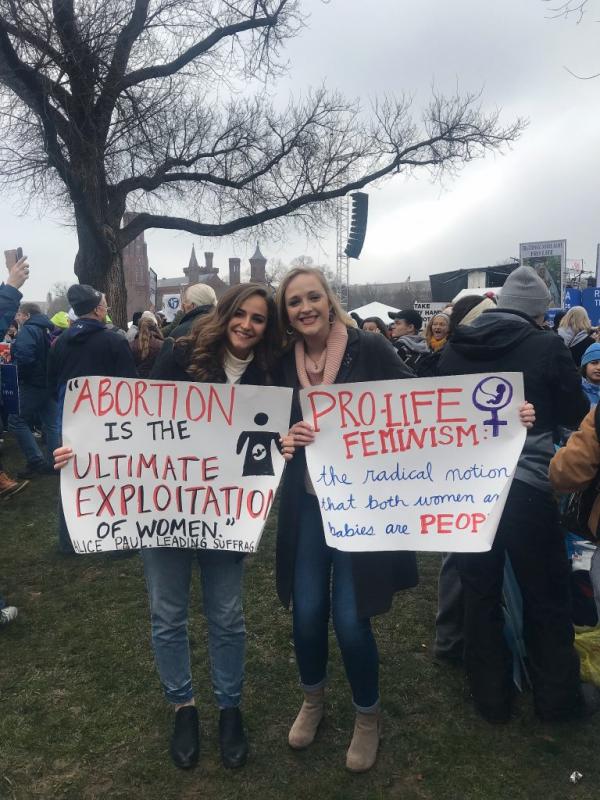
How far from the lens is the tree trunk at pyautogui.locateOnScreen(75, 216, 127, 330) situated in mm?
11990

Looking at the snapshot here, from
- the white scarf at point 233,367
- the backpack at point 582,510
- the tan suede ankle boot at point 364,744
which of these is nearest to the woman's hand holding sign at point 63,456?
the white scarf at point 233,367

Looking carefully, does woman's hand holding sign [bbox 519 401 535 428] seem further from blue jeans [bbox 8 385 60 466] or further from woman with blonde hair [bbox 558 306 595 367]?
blue jeans [bbox 8 385 60 466]

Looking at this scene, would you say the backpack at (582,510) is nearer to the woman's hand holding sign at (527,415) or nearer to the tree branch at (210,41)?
the woman's hand holding sign at (527,415)

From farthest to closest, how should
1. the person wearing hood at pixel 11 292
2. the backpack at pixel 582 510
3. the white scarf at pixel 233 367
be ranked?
the person wearing hood at pixel 11 292, the white scarf at pixel 233 367, the backpack at pixel 582 510

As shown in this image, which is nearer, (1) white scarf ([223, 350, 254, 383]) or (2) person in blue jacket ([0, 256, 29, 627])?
(1) white scarf ([223, 350, 254, 383])

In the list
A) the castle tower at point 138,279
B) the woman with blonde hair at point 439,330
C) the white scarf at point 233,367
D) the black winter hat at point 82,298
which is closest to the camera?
the white scarf at point 233,367

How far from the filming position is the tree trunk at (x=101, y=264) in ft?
39.3

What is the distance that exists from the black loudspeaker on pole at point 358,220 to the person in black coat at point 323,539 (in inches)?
523

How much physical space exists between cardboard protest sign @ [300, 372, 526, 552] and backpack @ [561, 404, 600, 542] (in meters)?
0.23

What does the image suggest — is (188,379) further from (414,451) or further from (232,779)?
(232,779)

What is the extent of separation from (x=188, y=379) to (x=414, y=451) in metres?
0.91

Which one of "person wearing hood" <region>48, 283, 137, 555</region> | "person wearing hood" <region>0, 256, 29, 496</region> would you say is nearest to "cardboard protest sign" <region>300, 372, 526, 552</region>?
"person wearing hood" <region>0, 256, 29, 496</region>

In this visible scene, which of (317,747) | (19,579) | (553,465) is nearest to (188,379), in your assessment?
(553,465)

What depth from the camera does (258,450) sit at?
7.71 ft
